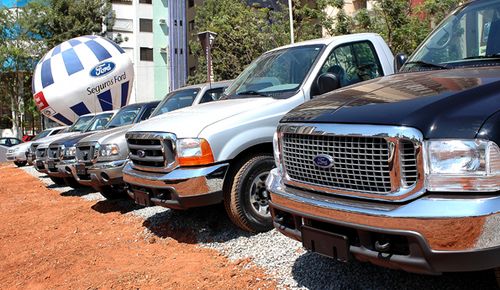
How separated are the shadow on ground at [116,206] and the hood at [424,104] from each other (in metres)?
5.36

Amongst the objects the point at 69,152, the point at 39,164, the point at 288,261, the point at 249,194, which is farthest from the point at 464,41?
the point at 39,164

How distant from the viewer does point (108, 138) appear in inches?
302

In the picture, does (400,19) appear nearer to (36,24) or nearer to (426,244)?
(426,244)

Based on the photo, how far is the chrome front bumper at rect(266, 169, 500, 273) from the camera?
7.77ft

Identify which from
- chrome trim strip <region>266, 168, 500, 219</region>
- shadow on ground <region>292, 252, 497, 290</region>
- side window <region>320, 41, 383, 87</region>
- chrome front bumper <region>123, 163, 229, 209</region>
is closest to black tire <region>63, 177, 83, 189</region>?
chrome front bumper <region>123, 163, 229, 209</region>

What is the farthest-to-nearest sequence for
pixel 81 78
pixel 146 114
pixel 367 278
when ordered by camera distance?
pixel 81 78, pixel 146 114, pixel 367 278

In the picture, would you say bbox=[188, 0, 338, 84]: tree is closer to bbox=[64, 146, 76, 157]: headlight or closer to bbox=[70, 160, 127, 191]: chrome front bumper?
bbox=[64, 146, 76, 157]: headlight

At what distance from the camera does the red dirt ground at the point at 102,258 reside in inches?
175

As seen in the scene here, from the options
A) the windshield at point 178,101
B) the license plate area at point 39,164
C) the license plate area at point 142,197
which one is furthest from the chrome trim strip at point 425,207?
the license plate area at point 39,164

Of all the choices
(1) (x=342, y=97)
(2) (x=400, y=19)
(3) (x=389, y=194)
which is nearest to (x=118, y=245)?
(1) (x=342, y=97)

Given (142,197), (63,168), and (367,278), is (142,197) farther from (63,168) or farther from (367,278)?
(63,168)

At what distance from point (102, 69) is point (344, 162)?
55.5ft

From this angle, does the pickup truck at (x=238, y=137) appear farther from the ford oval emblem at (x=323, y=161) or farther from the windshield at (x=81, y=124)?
the windshield at (x=81, y=124)

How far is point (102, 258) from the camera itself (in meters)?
5.47
